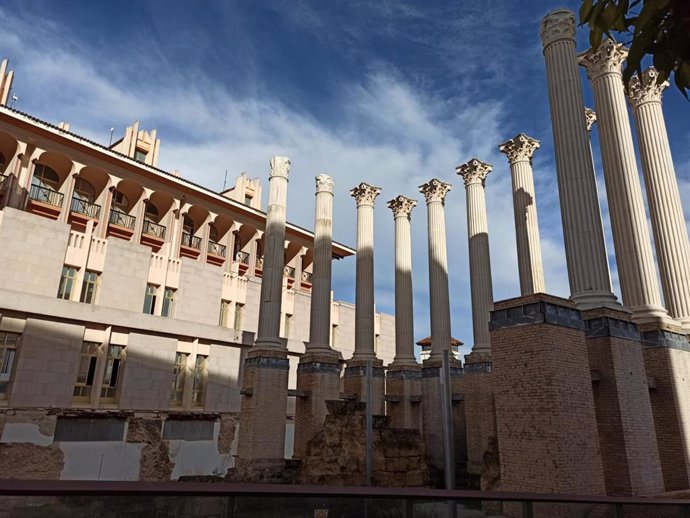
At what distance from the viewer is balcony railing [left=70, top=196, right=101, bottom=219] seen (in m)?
29.1

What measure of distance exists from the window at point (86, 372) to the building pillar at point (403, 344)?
1478 centimetres

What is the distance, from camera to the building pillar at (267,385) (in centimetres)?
2044

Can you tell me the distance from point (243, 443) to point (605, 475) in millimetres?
14217

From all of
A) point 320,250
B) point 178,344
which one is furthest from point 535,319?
point 178,344

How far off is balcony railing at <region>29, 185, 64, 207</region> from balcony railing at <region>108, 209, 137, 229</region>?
2890mm

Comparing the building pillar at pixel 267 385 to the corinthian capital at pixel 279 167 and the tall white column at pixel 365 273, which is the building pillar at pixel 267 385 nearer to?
the corinthian capital at pixel 279 167

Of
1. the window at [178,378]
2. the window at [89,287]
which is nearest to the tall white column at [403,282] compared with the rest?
the window at [178,378]

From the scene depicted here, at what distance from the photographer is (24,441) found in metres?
20.8

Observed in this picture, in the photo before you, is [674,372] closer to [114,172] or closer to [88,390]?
[88,390]

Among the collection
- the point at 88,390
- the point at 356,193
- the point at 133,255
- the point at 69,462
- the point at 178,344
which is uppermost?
the point at 356,193

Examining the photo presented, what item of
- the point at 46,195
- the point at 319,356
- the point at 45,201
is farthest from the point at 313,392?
the point at 46,195

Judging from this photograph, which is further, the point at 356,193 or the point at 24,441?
the point at 356,193

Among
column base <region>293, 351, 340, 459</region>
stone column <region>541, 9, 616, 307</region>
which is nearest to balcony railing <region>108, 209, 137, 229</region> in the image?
column base <region>293, 351, 340, 459</region>

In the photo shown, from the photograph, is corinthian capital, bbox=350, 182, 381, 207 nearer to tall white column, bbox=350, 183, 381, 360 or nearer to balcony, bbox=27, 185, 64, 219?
tall white column, bbox=350, 183, 381, 360
